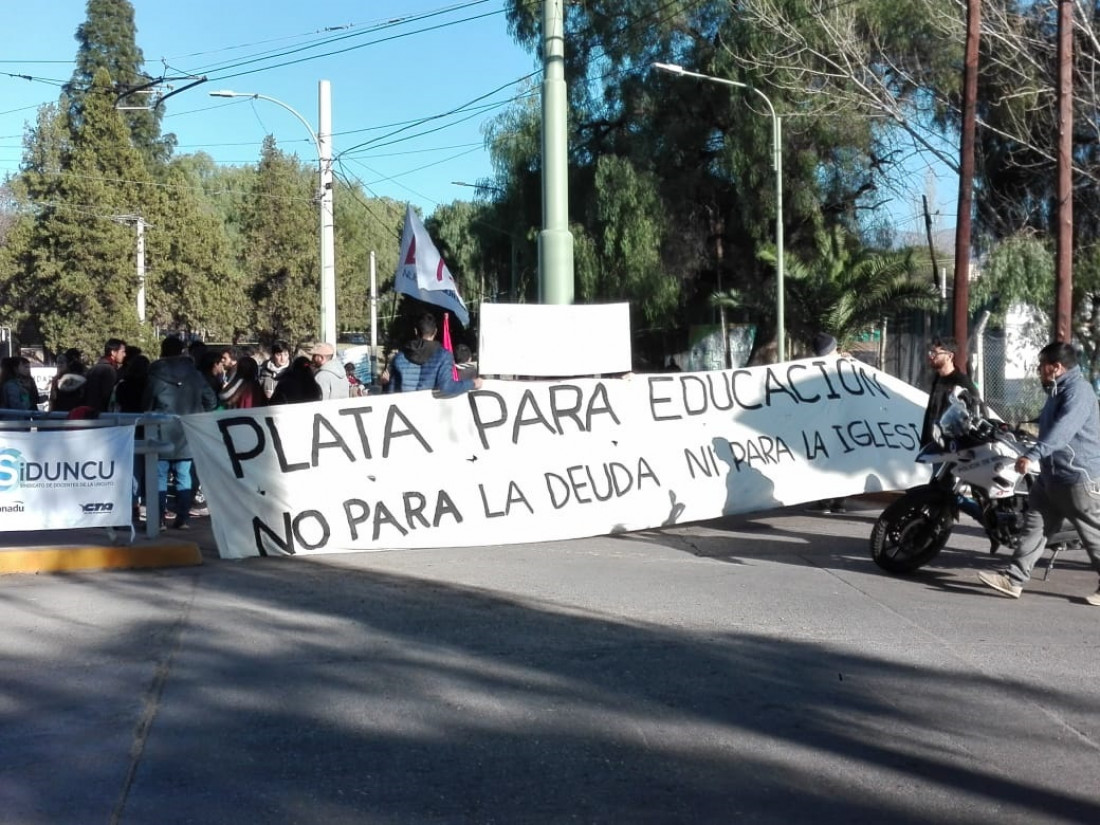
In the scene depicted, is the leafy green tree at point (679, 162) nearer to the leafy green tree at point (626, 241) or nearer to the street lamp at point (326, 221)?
the leafy green tree at point (626, 241)

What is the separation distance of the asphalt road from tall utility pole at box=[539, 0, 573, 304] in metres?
4.21

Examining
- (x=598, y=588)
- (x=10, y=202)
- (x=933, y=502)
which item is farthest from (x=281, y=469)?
(x=10, y=202)

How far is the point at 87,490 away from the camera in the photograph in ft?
30.5

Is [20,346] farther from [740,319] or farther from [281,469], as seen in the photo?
[281,469]

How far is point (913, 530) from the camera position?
28.5 ft

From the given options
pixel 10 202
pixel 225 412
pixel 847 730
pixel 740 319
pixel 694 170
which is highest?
pixel 10 202

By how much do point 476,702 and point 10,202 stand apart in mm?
59414

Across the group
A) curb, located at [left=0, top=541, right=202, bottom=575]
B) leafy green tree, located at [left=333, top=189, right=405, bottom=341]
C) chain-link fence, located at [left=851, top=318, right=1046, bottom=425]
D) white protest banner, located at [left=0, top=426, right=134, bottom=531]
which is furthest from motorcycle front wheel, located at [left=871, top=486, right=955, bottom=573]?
leafy green tree, located at [left=333, top=189, right=405, bottom=341]

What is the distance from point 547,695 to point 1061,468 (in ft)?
12.7

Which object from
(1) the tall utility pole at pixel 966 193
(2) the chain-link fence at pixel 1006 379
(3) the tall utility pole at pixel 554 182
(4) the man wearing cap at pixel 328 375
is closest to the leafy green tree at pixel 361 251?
(2) the chain-link fence at pixel 1006 379

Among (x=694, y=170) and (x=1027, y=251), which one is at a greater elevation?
(x=694, y=170)

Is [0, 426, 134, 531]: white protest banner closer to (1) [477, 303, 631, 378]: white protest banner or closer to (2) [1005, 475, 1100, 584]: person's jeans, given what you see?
(1) [477, 303, 631, 378]: white protest banner

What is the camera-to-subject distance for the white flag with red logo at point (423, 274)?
43.3 feet

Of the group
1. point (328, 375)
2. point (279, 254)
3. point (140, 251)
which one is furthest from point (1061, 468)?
point (279, 254)
